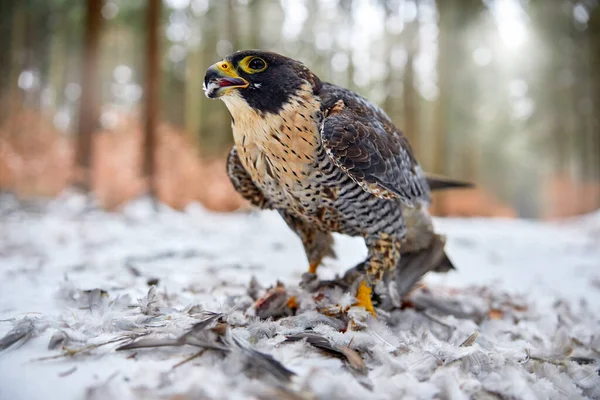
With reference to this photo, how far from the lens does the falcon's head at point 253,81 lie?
6.87 ft

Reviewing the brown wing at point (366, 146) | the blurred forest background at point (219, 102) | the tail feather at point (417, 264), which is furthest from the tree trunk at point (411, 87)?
the brown wing at point (366, 146)

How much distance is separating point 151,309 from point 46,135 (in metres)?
8.07

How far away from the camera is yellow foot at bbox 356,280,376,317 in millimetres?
2393

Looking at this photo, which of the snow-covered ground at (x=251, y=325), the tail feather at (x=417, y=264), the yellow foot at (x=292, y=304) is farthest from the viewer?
the tail feather at (x=417, y=264)

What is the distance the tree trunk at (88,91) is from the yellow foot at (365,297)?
22.3ft

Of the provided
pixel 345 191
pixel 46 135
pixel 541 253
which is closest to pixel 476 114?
pixel 541 253

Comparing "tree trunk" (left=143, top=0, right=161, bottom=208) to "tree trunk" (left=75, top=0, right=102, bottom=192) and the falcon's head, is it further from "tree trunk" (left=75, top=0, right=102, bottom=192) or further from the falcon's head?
the falcon's head

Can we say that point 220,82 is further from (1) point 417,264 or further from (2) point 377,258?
(1) point 417,264

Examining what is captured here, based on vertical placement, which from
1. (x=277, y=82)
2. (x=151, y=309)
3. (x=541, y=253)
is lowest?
(x=541, y=253)

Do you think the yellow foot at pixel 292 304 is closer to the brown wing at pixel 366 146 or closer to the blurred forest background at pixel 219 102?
the brown wing at pixel 366 146

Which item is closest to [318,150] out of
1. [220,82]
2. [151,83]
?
[220,82]

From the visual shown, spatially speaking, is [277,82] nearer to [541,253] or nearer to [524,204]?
[541,253]

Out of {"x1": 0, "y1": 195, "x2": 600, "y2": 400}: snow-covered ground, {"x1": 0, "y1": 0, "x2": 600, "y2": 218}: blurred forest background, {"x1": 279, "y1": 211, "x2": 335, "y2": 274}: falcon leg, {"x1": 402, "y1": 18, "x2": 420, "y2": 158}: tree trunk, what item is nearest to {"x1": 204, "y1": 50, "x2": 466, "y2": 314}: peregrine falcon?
{"x1": 279, "y1": 211, "x2": 335, "y2": 274}: falcon leg

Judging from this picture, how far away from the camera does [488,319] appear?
117 inches
